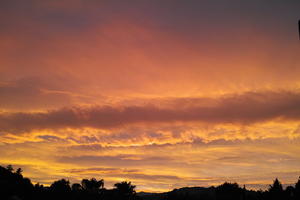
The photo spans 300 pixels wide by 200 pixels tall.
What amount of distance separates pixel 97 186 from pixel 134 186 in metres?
9.85

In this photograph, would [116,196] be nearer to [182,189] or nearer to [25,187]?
[25,187]

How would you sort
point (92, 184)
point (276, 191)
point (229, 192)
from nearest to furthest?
point (276, 191)
point (92, 184)
point (229, 192)

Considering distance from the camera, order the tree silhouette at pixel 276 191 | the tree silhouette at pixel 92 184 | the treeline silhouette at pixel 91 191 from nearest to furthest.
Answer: the treeline silhouette at pixel 91 191 < the tree silhouette at pixel 276 191 < the tree silhouette at pixel 92 184

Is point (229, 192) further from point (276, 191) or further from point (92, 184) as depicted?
point (92, 184)

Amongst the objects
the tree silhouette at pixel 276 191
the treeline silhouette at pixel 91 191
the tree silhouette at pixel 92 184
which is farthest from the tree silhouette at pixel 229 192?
the tree silhouette at pixel 92 184

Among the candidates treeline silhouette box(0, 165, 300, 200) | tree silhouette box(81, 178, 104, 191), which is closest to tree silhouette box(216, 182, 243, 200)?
treeline silhouette box(0, 165, 300, 200)

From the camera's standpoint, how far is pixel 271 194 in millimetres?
71625

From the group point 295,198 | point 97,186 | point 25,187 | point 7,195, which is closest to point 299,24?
point 7,195

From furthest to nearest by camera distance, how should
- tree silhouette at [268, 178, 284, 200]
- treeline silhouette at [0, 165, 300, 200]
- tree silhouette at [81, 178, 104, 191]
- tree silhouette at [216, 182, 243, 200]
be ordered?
tree silhouette at [216, 182, 243, 200], tree silhouette at [81, 178, 104, 191], tree silhouette at [268, 178, 284, 200], treeline silhouette at [0, 165, 300, 200]

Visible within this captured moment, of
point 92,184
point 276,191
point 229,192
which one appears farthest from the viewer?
point 229,192

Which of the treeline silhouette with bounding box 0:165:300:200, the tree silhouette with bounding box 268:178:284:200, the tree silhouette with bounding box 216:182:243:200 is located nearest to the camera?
the treeline silhouette with bounding box 0:165:300:200

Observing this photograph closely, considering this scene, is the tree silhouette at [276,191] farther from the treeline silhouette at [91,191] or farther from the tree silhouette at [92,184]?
the tree silhouette at [92,184]

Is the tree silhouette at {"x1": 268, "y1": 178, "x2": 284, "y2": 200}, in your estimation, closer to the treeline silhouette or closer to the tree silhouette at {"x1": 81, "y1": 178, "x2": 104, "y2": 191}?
the treeline silhouette

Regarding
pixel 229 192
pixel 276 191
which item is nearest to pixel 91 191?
pixel 229 192
